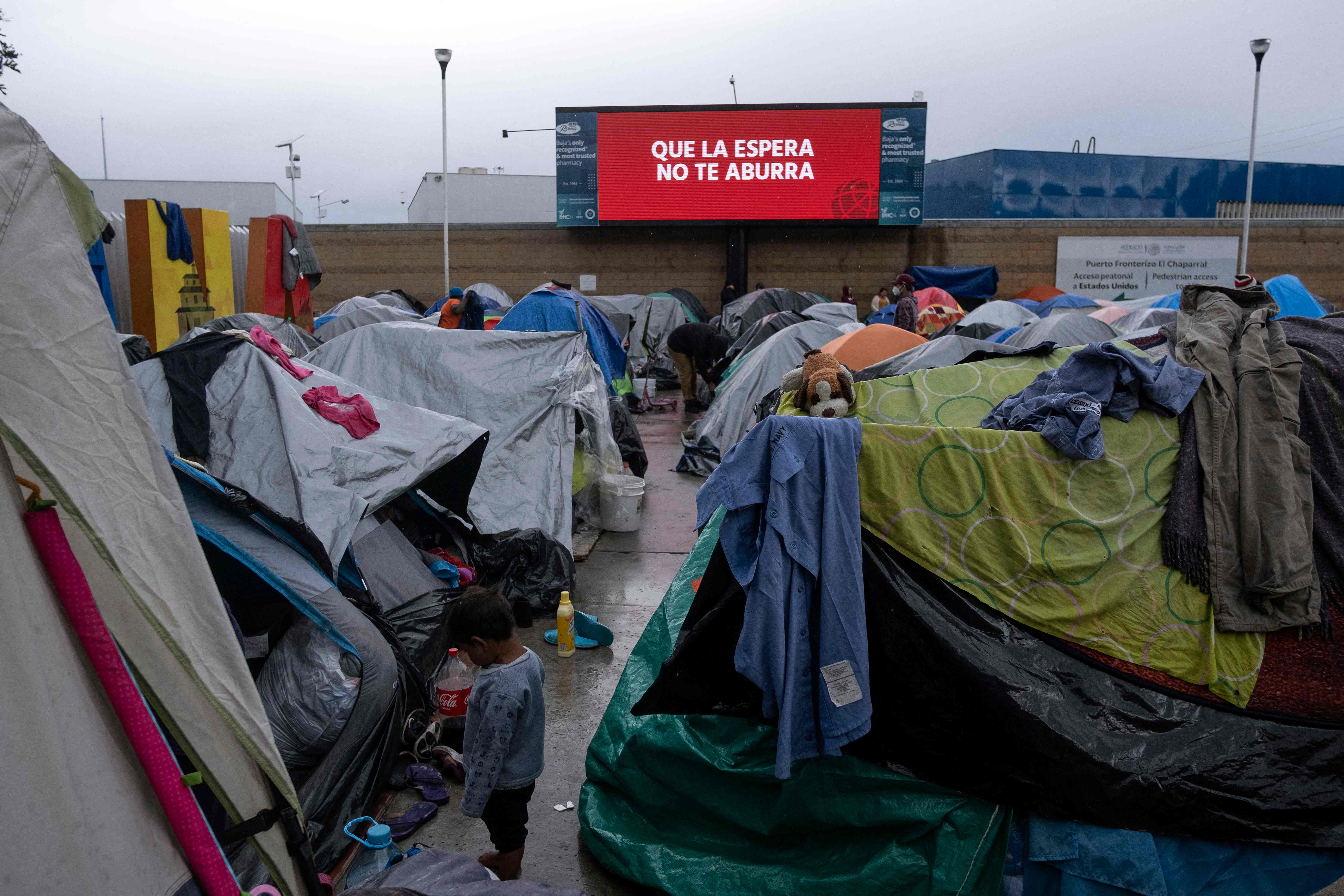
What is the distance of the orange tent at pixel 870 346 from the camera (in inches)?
300

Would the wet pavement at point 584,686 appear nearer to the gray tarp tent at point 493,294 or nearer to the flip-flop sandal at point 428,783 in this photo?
the flip-flop sandal at point 428,783

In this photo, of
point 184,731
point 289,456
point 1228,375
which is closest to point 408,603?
point 289,456

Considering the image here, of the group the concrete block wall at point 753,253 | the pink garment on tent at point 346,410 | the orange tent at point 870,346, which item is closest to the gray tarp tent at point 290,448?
the pink garment on tent at point 346,410

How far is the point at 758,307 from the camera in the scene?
17750 millimetres

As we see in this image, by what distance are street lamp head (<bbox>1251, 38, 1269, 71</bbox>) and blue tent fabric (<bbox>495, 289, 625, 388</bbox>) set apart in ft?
54.1

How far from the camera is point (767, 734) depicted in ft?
10.0

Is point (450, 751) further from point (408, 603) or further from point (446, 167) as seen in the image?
point (446, 167)

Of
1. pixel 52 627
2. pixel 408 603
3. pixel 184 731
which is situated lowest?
pixel 408 603

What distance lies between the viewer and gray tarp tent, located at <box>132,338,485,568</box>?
4562mm

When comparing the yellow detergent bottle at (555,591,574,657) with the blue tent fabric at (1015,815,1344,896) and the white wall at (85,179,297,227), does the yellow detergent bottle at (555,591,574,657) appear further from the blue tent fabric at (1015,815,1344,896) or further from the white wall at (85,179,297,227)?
the white wall at (85,179,297,227)

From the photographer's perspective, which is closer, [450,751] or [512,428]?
[450,751]

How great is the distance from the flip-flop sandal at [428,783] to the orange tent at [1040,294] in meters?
18.0

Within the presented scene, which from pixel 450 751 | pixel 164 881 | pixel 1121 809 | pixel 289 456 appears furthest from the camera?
pixel 289 456

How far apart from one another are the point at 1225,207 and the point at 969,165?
311 inches
